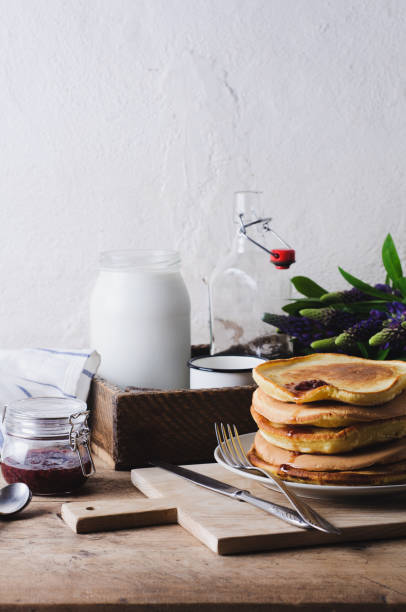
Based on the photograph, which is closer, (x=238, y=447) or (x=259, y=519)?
(x=259, y=519)

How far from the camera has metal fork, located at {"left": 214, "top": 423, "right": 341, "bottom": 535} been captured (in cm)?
73

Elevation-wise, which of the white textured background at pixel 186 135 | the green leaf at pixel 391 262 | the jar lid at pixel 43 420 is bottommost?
the jar lid at pixel 43 420

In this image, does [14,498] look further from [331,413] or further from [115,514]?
[331,413]

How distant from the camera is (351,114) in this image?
58.9 inches

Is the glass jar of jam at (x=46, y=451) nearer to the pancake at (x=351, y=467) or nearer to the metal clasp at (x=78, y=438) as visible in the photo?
the metal clasp at (x=78, y=438)

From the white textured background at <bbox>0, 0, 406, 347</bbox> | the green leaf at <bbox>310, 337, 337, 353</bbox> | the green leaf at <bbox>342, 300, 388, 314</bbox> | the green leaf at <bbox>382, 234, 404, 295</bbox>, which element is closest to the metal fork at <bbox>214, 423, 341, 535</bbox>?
the green leaf at <bbox>310, 337, 337, 353</bbox>

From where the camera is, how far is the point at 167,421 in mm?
1011

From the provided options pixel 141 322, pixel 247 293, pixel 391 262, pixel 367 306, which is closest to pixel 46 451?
pixel 141 322

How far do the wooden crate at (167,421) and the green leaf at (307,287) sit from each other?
35 centimetres

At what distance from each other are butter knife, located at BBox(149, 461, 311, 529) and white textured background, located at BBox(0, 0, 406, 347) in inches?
25.4

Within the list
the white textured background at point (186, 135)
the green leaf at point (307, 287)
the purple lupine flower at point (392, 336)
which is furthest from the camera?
the white textured background at point (186, 135)

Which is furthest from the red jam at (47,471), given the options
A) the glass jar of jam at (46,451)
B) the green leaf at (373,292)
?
the green leaf at (373,292)

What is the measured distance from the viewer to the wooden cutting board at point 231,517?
726mm

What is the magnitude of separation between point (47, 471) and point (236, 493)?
0.78 feet
